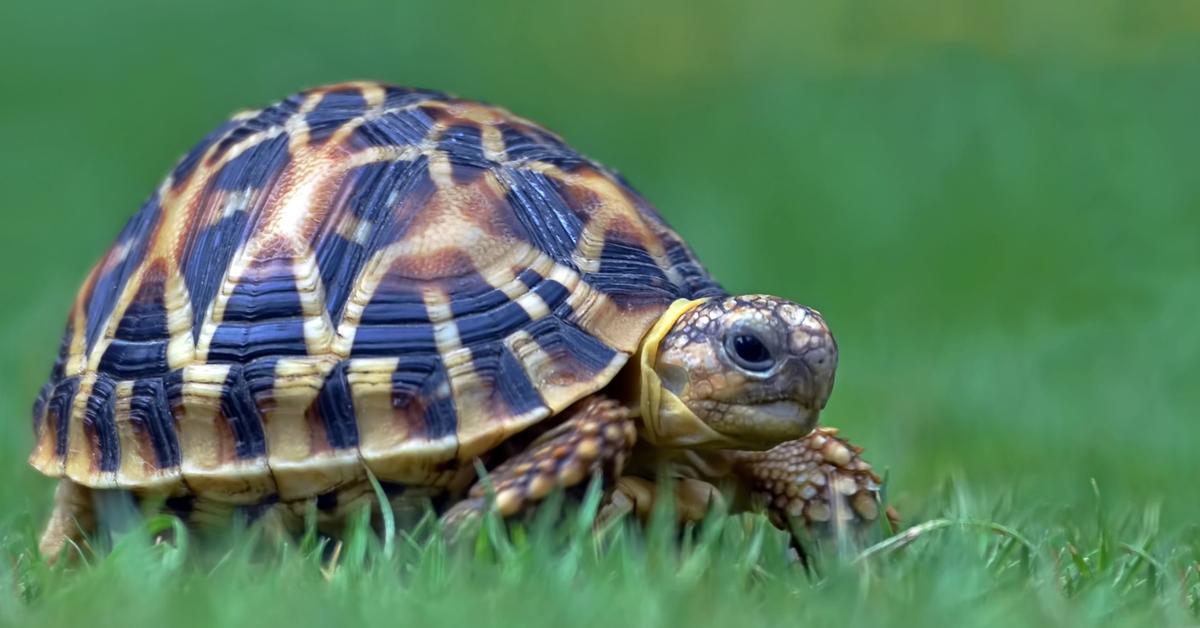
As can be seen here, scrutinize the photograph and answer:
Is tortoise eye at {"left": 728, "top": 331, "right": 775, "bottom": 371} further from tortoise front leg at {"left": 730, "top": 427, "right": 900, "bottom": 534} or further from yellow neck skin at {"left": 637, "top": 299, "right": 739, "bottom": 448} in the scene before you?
tortoise front leg at {"left": 730, "top": 427, "right": 900, "bottom": 534}

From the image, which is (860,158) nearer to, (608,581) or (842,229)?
(842,229)

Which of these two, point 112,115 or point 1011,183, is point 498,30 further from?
point 1011,183

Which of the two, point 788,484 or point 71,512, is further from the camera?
point 71,512

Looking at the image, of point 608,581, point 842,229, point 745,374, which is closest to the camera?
point 608,581

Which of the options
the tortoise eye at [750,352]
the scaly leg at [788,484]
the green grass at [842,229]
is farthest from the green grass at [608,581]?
the tortoise eye at [750,352]

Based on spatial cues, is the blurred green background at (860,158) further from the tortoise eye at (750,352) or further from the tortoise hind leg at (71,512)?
the tortoise eye at (750,352)

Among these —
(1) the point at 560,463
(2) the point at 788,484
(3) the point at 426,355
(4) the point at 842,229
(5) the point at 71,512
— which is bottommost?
(4) the point at 842,229

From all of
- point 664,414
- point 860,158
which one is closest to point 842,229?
point 860,158

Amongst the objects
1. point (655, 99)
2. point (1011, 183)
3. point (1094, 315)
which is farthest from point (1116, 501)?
point (655, 99)
